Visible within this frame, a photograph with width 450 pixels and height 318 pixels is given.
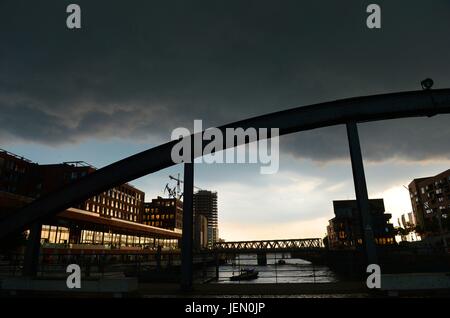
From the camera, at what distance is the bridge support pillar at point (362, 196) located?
11984 millimetres

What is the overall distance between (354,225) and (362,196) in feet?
339

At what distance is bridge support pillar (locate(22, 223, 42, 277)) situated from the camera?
1510cm

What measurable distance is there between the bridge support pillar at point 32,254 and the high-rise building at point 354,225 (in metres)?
77.8

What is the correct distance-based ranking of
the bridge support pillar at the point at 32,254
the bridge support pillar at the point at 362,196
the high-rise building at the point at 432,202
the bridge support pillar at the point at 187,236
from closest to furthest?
the bridge support pillar at the point at 362,196
the bridge support pillar at the point at 187,236
the bridge support pillar at the point at 32,254
the high-rise building at the point at 432,202

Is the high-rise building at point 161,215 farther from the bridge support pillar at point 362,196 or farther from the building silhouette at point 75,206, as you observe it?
the bridge support pillar at point 362,196

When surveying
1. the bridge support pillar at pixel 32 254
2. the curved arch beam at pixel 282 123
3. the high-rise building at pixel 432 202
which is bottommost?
the bridge support pillar at pixel 32 254

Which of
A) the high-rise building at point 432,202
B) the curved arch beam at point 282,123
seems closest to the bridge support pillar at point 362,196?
the curved arch beam at point 282,123

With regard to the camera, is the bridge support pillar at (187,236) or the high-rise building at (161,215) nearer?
the bridge support pillar at (187,236)

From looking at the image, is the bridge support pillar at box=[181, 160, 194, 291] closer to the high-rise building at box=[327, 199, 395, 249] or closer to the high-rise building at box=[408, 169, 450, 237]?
the high-rise building at box=[327, 199, 395, 249]

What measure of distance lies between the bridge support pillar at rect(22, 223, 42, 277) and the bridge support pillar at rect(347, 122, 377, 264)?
605 inches
